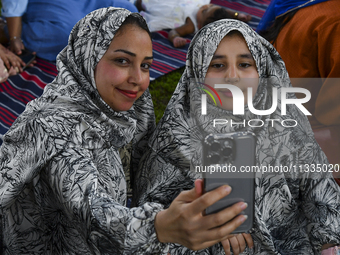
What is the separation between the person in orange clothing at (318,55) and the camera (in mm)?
2049

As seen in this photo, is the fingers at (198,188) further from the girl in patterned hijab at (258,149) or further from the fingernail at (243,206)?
the girl in patterned hijab at (258,149)

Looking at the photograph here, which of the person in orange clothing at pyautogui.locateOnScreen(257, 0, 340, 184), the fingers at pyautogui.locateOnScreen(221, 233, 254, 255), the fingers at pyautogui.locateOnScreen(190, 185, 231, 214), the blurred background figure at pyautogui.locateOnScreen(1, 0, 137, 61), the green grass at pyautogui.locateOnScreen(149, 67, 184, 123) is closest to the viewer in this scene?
the fingers at pyautogui.locateOnScreen(190, 185, 231, 214)

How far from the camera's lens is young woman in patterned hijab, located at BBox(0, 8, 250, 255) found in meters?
1.28

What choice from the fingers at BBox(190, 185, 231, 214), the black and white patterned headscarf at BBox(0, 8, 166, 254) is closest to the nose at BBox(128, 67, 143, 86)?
the black and white patterned headscarf at BBox(0, 8, 166, 254)

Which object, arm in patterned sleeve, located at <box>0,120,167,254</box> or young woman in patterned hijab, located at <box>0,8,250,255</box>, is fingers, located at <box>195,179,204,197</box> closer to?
arm in patterned sleeve, located at <box>0,120,167,254</box>

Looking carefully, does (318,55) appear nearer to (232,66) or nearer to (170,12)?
(232,66)

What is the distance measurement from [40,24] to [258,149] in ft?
8.43

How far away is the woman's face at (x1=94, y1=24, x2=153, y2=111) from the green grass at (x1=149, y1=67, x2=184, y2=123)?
1.47 meters

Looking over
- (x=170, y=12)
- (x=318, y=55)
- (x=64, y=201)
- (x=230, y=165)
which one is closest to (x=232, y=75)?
(x=230, y=165)

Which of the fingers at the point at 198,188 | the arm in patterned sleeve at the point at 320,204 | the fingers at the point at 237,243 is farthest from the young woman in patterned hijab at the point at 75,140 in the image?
the arm in patterned sleeve at the point at 320,204

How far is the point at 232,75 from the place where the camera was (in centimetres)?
149

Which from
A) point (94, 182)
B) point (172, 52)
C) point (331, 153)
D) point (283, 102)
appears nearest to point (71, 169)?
point (94, 182)

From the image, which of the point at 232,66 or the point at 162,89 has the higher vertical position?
the point at 162,89

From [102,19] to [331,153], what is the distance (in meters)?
1.36
